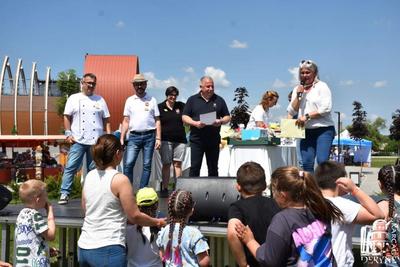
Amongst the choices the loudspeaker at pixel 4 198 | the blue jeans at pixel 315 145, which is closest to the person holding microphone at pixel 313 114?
the blue jeans at pixel 315 145

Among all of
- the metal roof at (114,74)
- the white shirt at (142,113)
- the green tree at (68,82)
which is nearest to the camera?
the white shirt at (142,113)

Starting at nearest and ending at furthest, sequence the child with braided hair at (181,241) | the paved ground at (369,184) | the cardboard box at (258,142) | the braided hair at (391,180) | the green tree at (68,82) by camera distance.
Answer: the braided hair at (391,180), the child with braided hair at (181,241), the cardboard box at (258,142), the paved ground at (369,184), the green tree at (68,82)

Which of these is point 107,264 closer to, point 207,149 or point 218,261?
point 218,261

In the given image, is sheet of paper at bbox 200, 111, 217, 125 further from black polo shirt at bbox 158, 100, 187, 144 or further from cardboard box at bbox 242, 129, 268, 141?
cardboard box at bbox 242, 129, 268, 141

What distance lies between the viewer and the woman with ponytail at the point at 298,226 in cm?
225

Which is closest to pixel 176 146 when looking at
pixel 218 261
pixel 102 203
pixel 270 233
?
pixel 218 261

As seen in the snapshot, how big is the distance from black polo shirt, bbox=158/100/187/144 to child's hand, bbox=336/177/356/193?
413 centimetres

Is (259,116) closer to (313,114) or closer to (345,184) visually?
(313,114)

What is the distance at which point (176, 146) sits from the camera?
272 inches

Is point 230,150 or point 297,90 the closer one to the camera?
point 297,90

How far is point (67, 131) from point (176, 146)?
5.53 feet

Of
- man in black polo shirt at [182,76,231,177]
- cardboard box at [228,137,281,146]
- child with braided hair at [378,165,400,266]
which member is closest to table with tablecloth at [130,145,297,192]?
cardboard box at [228,137,281,146]

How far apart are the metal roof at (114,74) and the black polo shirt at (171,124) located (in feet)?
40.4

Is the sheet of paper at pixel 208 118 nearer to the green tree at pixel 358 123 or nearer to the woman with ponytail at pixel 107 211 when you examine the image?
the woman with ponytail at pixel 107 211
